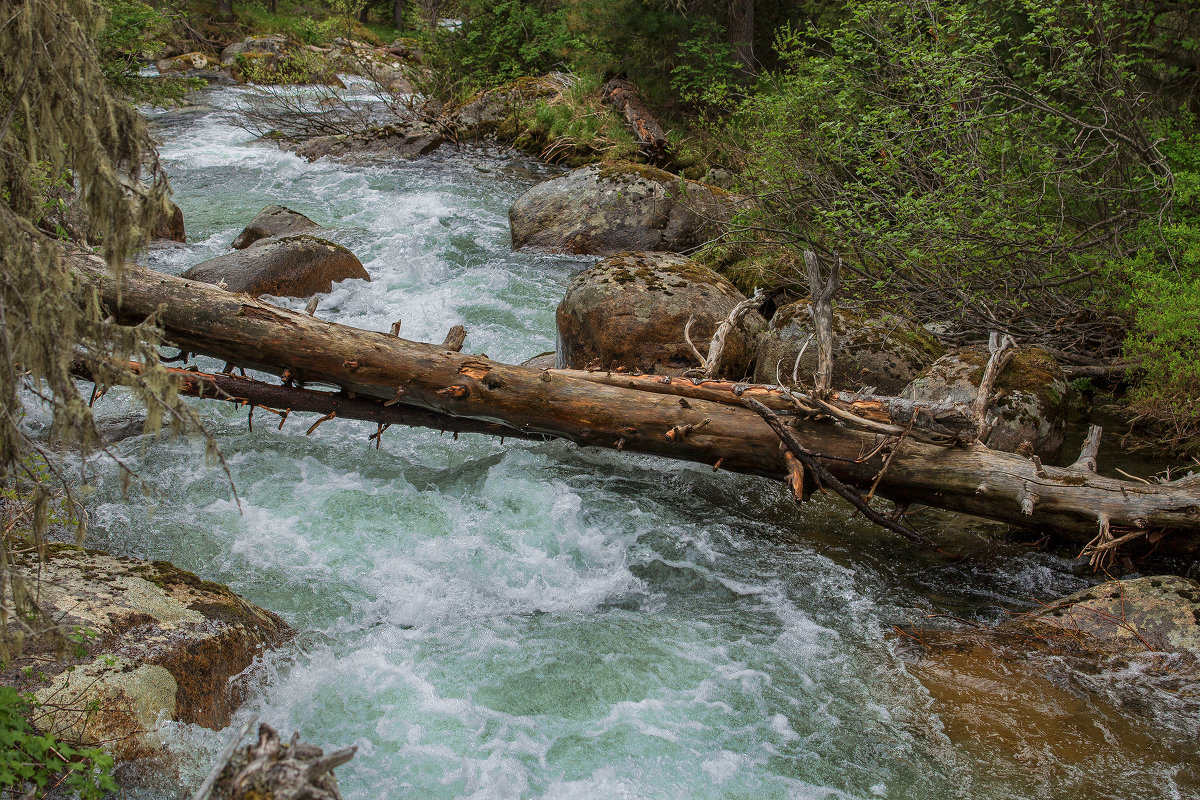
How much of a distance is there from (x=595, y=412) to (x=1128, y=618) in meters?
3.31

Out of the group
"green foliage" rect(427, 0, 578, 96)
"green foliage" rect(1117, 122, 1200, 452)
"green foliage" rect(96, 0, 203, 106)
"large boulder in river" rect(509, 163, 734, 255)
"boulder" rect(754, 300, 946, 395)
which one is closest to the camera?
"green foliage" rect(1117, 122, 1200, 452)

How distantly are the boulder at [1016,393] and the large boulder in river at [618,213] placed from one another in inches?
180

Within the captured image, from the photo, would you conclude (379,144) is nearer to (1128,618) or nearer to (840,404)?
(840,404)

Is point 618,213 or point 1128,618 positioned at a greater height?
point 618,213

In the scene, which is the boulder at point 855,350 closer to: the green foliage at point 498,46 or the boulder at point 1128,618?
the boulder at point 1128,618

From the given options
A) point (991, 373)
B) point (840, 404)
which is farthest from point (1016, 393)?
point (840, 404)

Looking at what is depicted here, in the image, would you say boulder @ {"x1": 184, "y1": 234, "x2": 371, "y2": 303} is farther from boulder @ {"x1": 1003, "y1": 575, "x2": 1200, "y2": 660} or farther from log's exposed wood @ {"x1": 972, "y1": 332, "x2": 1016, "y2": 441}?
boulder @ {"x1": 1003, "y1": 575, "x2": 1200, "y2": 660}

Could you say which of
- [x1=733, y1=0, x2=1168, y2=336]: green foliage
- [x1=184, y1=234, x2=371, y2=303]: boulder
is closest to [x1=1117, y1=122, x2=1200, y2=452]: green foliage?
[x1=733, y1=0, x2=1168, y2=336]: green foliage

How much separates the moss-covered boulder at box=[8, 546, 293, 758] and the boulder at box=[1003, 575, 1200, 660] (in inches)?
167

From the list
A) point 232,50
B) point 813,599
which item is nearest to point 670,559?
point 813,599

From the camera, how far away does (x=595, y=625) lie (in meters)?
4.82

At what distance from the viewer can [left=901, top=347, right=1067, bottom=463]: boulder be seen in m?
6.16

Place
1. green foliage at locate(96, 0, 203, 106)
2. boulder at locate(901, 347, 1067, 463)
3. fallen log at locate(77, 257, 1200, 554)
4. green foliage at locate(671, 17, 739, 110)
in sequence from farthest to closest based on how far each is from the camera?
green foliage at locate(671, 17, 739, 110) < green foliage at locate(96, 0, 203, 106) < boulder at locate(901, 347, 1067, 463) < fallen log at locate(77, 257, 1200, 554)

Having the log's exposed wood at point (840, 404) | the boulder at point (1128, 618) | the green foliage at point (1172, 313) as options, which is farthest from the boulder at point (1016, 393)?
the boulder at point (1128, 618)
